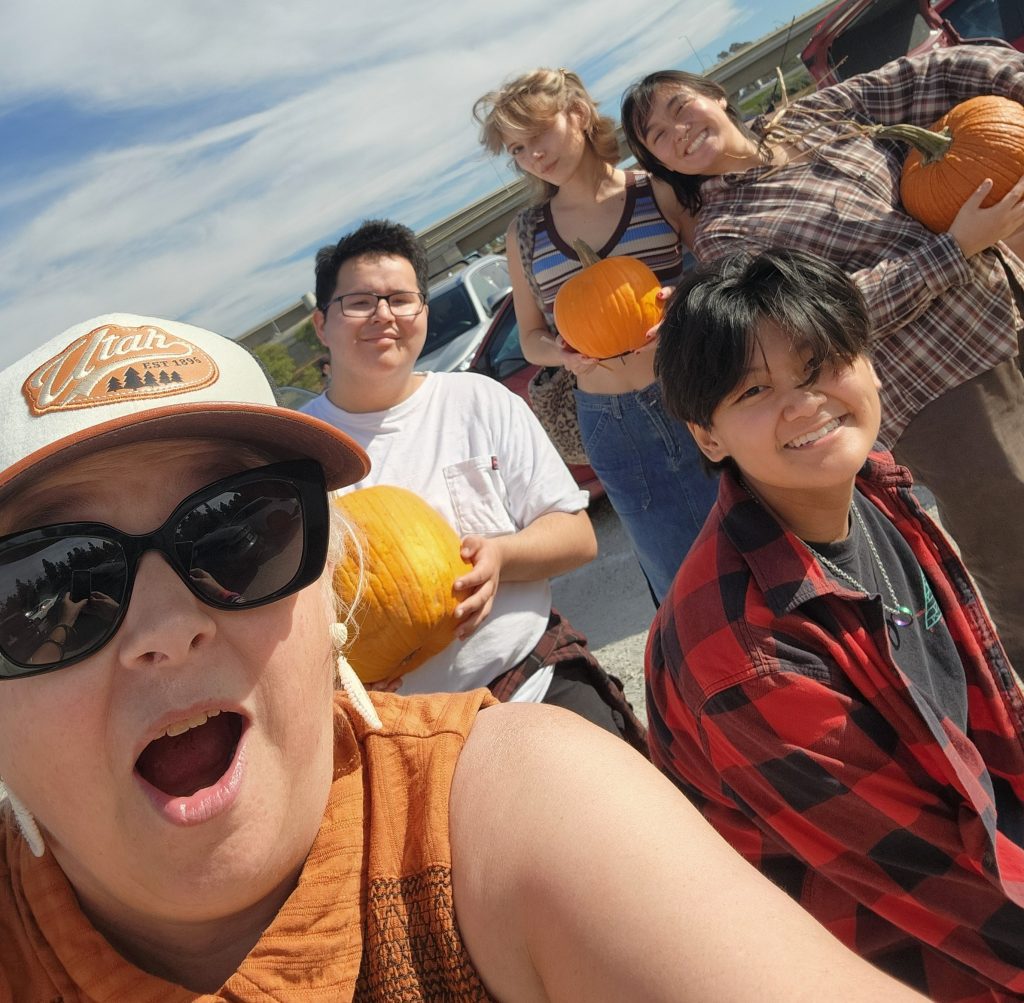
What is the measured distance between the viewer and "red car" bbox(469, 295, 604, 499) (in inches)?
258

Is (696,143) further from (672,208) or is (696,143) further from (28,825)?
(28,825)

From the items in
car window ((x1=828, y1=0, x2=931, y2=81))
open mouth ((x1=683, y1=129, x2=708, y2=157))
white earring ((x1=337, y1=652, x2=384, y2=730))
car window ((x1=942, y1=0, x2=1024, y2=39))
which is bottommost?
white earring ((x1=337, y1=652, x2=384, y2=730))

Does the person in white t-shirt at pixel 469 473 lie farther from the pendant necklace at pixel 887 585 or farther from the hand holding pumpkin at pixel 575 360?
the pendant necklace at pixel 887 585

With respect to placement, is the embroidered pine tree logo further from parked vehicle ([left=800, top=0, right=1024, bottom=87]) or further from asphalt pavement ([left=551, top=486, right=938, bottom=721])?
parked vehicle ([left=800, top=0, right=1024, bottom=87])

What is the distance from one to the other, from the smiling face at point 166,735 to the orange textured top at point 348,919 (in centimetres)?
5

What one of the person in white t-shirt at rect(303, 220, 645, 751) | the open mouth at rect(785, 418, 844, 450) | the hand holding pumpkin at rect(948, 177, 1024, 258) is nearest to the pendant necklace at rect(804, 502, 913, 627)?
the open mouth at rect(785, 418, 844, 450)

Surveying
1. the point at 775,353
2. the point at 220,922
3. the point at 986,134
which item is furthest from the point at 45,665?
the point at 986,134

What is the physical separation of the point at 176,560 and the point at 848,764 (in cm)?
133

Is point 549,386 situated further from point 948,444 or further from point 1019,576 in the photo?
point 1019,576

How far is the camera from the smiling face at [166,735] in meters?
1.08

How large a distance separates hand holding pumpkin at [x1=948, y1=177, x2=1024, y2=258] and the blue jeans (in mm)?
1041

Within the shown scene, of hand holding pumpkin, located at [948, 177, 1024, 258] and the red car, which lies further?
the red car

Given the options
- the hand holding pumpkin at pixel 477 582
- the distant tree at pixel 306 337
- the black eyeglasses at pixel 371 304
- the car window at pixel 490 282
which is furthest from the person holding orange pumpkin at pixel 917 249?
the distant tree at pixel 306 337

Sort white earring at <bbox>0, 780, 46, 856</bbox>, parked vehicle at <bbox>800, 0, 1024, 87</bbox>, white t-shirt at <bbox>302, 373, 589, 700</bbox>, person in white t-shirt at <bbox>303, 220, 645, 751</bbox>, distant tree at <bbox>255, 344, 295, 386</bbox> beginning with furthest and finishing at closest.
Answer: distant tree at <bbox>255, 344, 295, 386</bbox>
parked vehicle at <bbox>800, 0, 1024, 87</bbox>
white t-shirt at <bbox>302, 373, 589, 700</bbox>
person in white t-shirt at <bbox>303, 220, 645, 751</bbox>
white earring at <bbox>0, 780, 46, 856</bbox>
